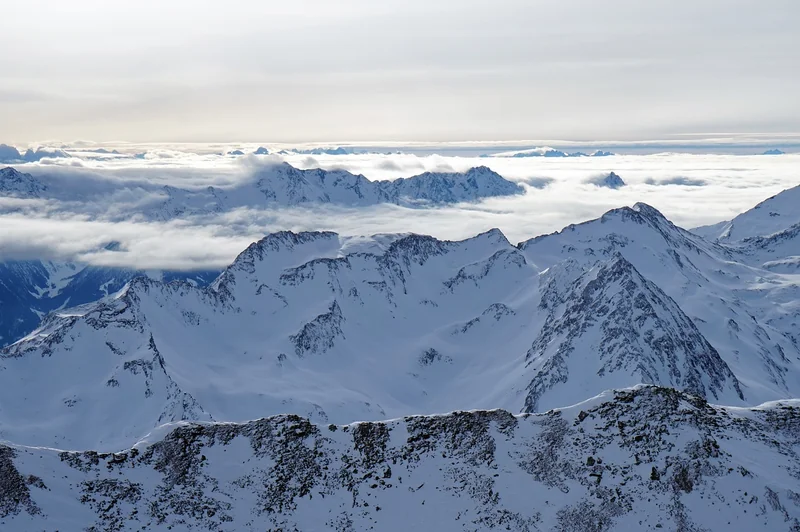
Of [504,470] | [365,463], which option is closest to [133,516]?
[365,463]

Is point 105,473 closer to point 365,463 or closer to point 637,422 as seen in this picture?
point 365,463

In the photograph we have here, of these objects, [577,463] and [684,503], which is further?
[577,463]

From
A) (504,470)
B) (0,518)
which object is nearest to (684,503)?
(504,470)

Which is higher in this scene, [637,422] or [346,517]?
[637,422]

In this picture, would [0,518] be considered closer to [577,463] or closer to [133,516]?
[133,516]

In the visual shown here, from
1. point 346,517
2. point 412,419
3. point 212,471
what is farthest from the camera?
point 412,419

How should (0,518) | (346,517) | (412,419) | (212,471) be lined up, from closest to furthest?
(0,518) < (346,517) < (212,471) < (412,419)
